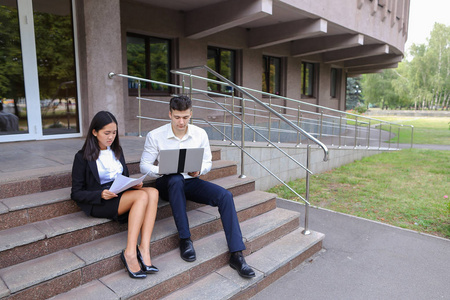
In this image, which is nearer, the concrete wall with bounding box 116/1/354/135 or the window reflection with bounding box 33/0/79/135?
the window reflection with bounding box 33/0/79/135

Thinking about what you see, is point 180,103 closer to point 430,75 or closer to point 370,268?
point 370,268

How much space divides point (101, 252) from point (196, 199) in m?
0.92

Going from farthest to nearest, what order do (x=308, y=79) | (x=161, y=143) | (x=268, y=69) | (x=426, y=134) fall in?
(x=426, y=134), (x=308, y=79), (x=268, y=69), (x=161, y=143)

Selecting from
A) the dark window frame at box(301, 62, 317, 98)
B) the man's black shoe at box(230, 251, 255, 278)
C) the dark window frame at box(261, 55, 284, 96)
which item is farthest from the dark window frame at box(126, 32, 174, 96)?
the dark window frame at box(301, 62, 317, 98)

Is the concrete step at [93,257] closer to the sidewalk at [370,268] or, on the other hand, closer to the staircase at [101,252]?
the staircase at [101,252]

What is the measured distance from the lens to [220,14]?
7.54 meters

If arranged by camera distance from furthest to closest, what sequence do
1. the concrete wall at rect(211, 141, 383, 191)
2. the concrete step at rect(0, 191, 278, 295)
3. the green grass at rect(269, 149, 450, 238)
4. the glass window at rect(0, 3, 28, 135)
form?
the concrete wall at rect(211, 141, 383, 191)
the glass window at rect(0, 3, 28, 135)
the green grass at rect(269, 149, 450, 238)
the concrete step at rect(0, 191, 278, 295)

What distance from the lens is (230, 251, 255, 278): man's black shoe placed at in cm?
265

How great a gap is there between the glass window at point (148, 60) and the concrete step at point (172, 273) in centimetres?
564

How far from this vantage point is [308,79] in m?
14.8

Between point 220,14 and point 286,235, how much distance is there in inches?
227

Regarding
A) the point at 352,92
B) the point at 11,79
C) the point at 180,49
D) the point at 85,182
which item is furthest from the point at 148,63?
the point at 352,92

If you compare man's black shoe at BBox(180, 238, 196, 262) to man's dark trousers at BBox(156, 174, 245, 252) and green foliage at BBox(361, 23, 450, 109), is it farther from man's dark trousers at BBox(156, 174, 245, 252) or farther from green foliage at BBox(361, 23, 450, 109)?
green foliage at BBox(361, 23, 450, 109)

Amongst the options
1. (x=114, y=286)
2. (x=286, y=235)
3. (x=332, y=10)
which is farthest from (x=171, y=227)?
(x=332, y=10)
